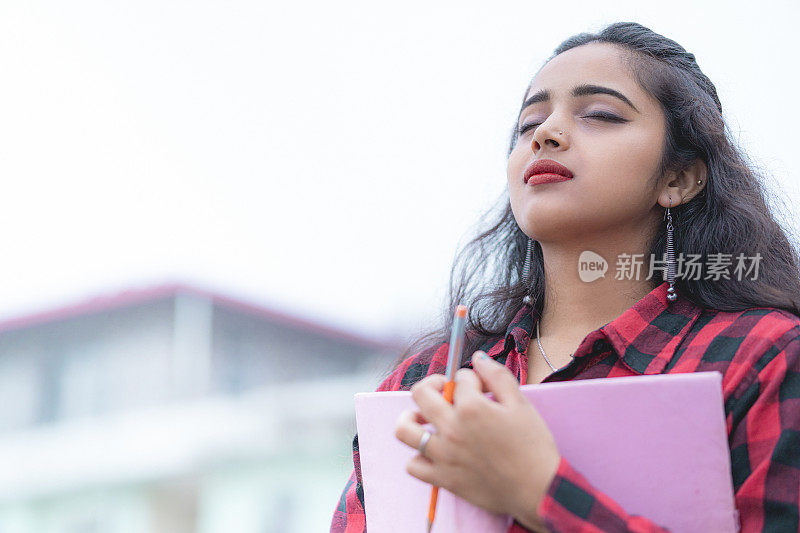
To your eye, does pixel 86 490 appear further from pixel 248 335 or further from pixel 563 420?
pixel 563 420

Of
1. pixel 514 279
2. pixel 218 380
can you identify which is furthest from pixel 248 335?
pixel 514 279

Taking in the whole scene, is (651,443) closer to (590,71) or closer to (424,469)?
(424,469)

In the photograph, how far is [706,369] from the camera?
722 mm

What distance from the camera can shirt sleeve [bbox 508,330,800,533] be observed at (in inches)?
21.8

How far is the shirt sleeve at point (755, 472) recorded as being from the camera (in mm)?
555

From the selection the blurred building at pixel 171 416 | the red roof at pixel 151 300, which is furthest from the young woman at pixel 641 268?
the red roof at pixel 151 300

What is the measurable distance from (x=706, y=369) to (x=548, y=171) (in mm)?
273

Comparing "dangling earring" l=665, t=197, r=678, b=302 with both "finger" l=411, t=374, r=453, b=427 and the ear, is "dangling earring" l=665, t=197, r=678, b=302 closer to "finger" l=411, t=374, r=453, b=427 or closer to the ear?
the ear

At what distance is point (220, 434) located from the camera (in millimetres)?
4594

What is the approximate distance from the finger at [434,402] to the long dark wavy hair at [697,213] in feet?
1.15

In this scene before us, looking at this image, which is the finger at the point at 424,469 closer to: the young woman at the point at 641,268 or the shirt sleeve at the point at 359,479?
the young woman at the point at 641,268

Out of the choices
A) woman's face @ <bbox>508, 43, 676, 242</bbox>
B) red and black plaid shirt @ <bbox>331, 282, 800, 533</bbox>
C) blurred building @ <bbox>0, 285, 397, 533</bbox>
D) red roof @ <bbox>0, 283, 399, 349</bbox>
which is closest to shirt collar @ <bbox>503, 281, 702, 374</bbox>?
red and black plaid shirt @ <bbox>331, 282, 800, 533</bbox>

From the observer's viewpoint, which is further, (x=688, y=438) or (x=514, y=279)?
(x=514, y=279)

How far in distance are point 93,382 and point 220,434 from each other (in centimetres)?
151
